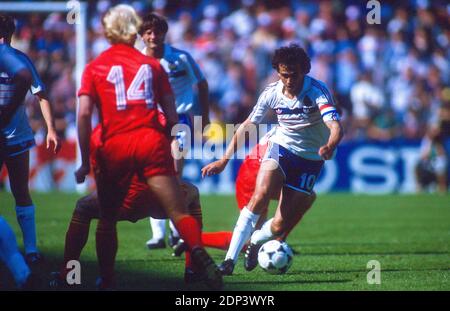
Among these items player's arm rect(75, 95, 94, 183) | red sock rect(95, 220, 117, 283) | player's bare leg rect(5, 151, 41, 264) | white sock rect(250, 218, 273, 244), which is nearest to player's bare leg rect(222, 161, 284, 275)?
white sock rect(250, 218, 273, 244)

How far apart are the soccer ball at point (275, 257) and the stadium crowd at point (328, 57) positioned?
1302cm

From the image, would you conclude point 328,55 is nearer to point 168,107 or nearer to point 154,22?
point 154,22

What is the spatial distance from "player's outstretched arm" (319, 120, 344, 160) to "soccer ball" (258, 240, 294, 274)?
43.2 inches

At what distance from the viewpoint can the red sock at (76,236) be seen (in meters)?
7.93

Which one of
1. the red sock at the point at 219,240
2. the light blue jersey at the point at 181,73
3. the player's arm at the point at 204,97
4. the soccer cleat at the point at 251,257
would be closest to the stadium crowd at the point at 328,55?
the light blue jersey at the point at 181,73

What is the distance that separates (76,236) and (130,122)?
129 centimetres

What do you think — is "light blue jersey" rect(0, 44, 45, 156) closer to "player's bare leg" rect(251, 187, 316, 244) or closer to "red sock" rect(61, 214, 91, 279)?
"red sock" rect(61, 214, 91, 279)

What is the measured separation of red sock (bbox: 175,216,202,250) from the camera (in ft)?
24.2

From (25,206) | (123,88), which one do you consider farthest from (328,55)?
(123,88)

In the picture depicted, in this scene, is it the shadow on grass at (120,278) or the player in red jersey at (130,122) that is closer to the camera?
the player in red jersey at (130,122)

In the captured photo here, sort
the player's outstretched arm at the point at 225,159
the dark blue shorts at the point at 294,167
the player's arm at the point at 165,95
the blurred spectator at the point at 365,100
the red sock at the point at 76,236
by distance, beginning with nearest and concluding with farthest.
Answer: the player's arm at the point at 165,95, the red sock at the point at 76,236, the player's outstretched arm at the point at 225,159, the dark blue shorts at the point at 294,167, the blurred spectator at the point at 365,100

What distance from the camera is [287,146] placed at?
920 cm

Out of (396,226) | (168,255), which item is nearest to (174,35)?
(396,226)

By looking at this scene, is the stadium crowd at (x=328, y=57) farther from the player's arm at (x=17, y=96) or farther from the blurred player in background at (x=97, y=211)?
the player's arm at (x=17, y=96)
